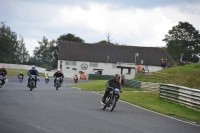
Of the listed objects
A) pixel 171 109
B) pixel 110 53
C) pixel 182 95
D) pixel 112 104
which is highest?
pixel 110 53

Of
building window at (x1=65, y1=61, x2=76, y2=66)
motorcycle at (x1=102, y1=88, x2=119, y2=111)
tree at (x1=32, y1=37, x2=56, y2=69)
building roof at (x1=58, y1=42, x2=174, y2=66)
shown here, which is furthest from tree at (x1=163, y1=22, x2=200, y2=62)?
motorcycle at (x1=102, y1=88, x2=119, y2=111)

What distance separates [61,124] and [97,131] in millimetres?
1345

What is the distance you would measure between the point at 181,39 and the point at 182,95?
9048cm

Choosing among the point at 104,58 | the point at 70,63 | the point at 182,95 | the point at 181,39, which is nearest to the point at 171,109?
the point at 182,95

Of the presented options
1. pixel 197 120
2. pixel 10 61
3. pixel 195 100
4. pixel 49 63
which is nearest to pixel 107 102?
pixel 197 120

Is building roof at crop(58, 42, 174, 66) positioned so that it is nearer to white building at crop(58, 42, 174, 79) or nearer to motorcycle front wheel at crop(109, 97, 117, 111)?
white building at crop(58, 42, 174, 79)

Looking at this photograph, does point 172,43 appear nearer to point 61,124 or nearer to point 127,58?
point 127,58

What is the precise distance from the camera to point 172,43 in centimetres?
11594

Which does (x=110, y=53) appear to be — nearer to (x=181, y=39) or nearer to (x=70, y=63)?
(x=70, y=63)

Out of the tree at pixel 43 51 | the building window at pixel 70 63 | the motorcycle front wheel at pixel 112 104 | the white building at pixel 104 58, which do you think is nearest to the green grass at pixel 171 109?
the motorcycle front wheel at pixel 112 104

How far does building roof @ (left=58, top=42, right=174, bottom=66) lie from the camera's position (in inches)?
4417

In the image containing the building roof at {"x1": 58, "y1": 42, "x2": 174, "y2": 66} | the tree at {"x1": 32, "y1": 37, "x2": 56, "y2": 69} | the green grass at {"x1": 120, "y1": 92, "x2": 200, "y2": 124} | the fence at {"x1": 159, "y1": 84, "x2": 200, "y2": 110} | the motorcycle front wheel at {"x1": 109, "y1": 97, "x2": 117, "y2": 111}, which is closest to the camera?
the motorcycle front wheel at {"x1": 109, "y1": 97, "x2": 117, "y2": 111}

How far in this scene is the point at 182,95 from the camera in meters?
27.8

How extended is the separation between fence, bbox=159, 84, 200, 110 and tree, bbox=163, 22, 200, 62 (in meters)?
83.8
